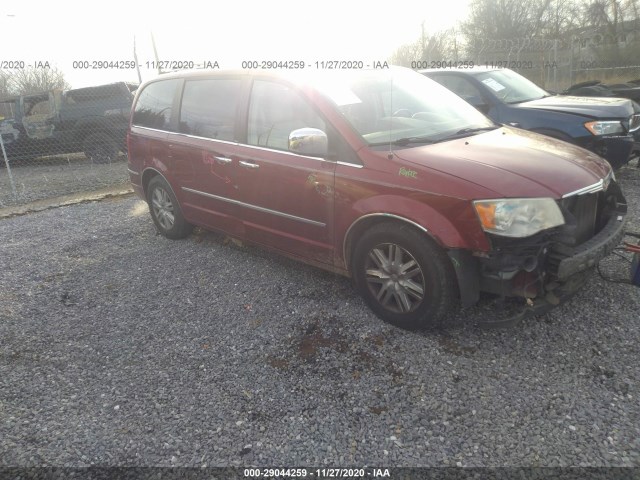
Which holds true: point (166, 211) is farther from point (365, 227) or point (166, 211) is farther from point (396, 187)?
point (396, 187)

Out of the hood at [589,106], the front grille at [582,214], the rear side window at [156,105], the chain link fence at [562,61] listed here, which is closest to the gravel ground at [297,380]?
the front grille at [582,214]

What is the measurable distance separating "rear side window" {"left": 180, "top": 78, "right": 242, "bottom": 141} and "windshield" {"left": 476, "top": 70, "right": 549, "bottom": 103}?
3.97 metres

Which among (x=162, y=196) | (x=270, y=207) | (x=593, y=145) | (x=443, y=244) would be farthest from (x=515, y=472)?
(x=593, y=145)

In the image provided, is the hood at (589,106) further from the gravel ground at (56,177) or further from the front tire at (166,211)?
the gravel ground at (56,177)

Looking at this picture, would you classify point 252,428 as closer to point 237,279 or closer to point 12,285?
point 237,279

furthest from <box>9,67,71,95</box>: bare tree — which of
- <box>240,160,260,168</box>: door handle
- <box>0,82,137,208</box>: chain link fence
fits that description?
<box>240,160,260,168</box>: door handle

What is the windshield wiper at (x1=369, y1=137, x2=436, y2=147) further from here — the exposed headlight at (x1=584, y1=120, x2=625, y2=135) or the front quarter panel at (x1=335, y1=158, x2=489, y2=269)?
the exposed headlight at (x1=584, y1=120, x2=625, y2=135)

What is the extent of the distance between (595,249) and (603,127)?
3.48 m

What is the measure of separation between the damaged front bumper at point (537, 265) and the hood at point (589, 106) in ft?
11.0

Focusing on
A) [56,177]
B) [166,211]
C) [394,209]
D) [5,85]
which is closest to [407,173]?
[394,209]

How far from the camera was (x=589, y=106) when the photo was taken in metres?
5.67

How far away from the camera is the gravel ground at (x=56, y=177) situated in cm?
836

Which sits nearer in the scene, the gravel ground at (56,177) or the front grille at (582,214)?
the front grille at (582,214)

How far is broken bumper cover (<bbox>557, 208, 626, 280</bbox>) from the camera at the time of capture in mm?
2543
